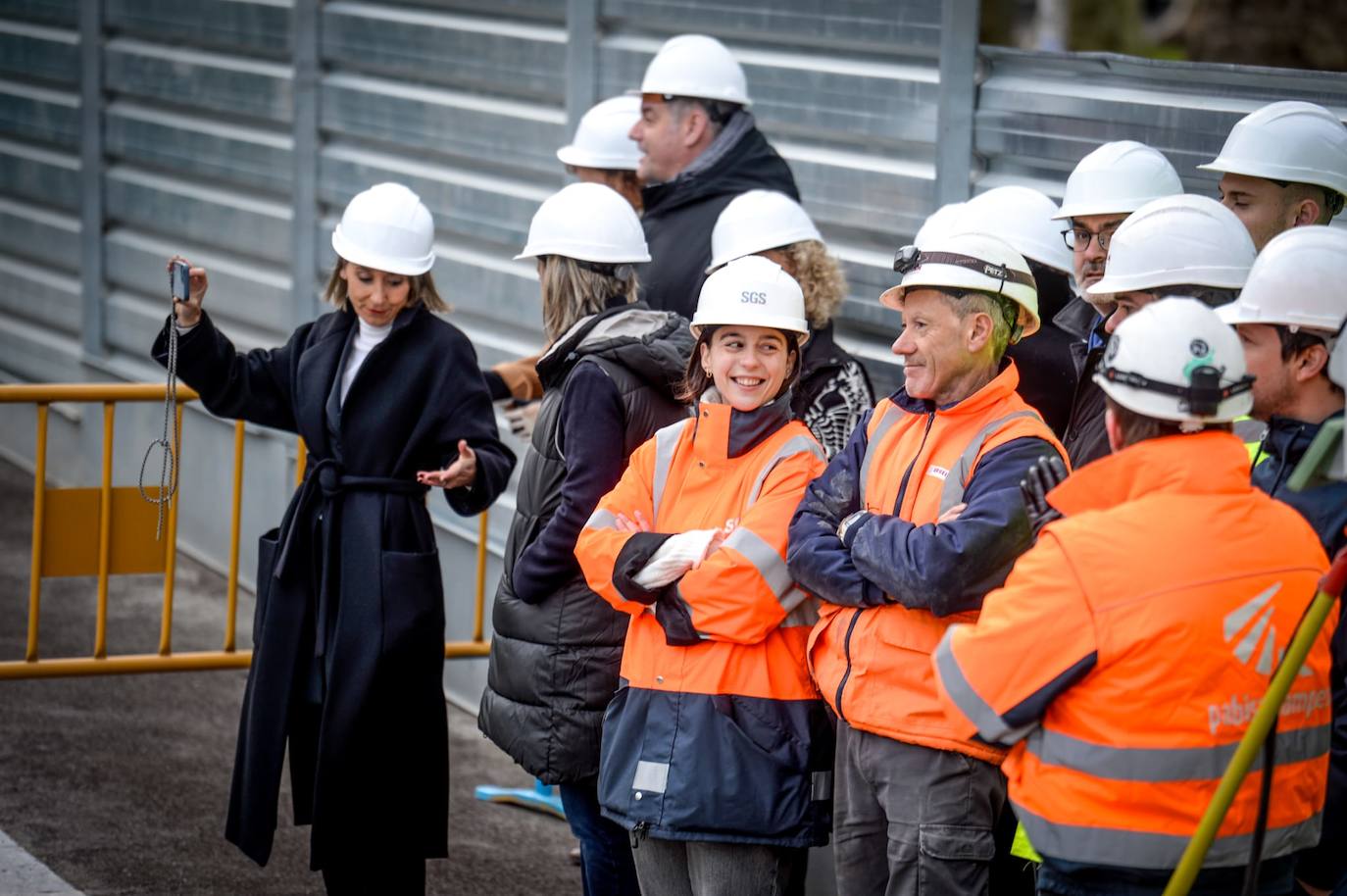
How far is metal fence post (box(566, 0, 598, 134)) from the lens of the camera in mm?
7453

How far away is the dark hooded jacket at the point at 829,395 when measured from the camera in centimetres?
515

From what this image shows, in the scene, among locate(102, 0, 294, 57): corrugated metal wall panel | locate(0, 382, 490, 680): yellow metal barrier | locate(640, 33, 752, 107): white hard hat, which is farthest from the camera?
locate(102, 0, 294, 57): corrugated metal wall panel

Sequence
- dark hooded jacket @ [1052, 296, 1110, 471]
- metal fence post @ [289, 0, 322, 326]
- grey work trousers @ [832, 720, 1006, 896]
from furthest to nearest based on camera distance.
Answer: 1. metal fence post @ [289, 0, 322, 326]
2. dark hooded jacket @ [1052, 296, 1110, 471]
3. grey work trousers @ [832, 720, 1006, 896]

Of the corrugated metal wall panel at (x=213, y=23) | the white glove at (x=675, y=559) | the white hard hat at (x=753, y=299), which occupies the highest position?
the corrugated metal wall panel at (x=213, y=23)

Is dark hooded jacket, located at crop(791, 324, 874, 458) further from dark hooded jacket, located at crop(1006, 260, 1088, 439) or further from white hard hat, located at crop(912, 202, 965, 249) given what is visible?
white hard hat, located at crop(912, 202, 965, 249)

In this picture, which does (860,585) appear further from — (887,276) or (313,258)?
(313,258)

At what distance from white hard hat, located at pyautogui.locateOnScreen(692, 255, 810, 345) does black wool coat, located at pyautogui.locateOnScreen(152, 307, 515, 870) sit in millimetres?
1107

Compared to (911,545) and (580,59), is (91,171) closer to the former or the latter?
(580,59)

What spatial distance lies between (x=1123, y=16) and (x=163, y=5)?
22.0 metres

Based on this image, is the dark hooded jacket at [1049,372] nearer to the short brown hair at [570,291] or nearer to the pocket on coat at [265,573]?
the short brown hair at [570,291]

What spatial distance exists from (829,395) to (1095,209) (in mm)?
998

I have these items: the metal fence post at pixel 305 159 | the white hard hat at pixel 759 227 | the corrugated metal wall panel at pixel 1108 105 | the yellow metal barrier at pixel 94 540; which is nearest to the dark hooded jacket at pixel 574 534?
the white hard hat at pixel 759 227

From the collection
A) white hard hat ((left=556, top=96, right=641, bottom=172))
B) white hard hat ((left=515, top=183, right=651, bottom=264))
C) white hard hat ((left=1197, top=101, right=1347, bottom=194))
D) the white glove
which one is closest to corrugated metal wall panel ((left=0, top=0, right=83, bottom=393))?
white hard hat ((left=556, top=96, right=641, bottom=172))

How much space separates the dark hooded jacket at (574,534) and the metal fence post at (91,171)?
Answer: 710 centimetres
